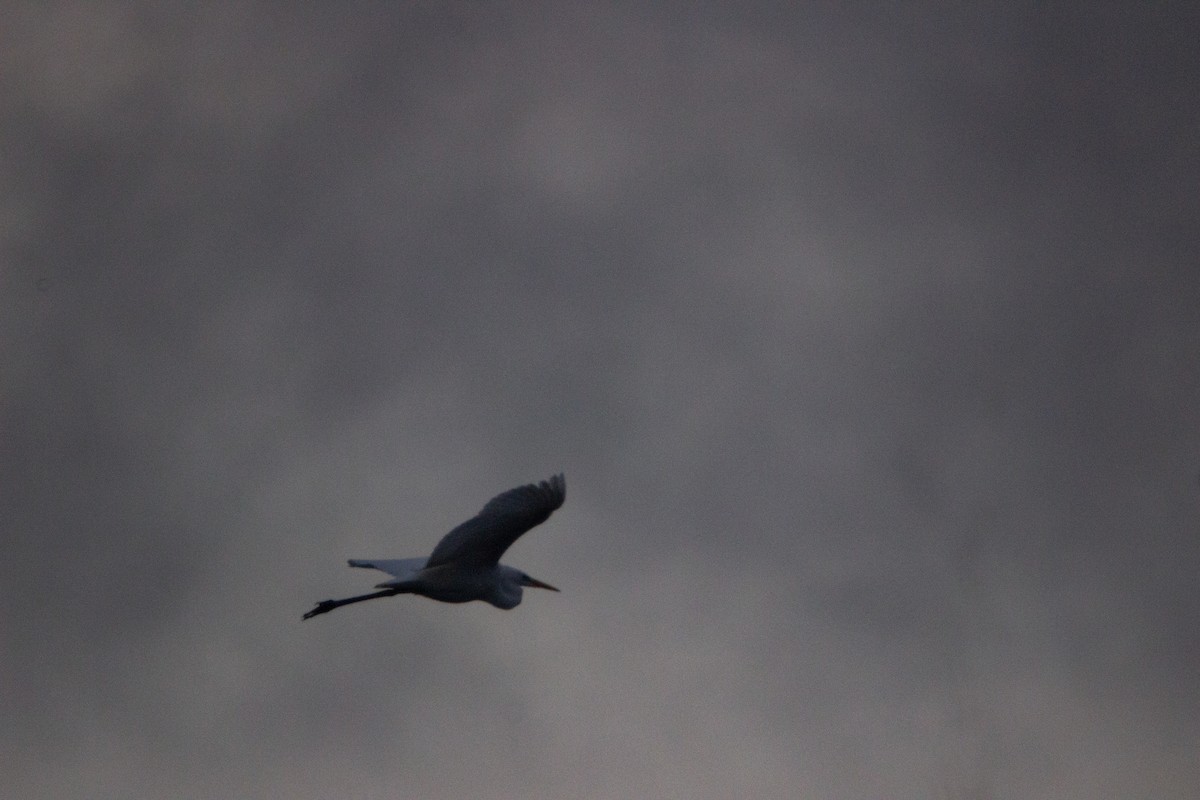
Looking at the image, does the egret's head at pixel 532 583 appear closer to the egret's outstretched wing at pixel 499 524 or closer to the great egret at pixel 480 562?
the great egret at pixel 480 562

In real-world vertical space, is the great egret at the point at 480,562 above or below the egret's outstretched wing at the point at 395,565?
below

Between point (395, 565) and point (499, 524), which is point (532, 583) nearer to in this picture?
point (395, 565)

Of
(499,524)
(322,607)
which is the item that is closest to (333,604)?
(322,607)

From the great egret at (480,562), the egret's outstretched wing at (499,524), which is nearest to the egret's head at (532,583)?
the great egret at (480,562)

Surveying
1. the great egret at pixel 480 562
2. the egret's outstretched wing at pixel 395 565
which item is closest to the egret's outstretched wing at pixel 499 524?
the great egret at pixel 480 562

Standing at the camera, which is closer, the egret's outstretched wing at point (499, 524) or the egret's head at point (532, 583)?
the egret's outstretched wing at point (499, 524)

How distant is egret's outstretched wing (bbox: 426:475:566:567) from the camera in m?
24.3

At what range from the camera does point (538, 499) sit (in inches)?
963

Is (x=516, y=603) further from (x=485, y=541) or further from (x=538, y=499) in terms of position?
(x=538, y=499)

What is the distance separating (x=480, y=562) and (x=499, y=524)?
2600 millimetres

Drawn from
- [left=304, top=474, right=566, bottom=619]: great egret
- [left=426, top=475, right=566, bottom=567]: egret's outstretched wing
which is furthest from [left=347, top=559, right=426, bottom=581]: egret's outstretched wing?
[left=426, top=475, right=566, bottom=567]: egret's outstretched wing

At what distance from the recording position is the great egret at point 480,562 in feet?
80.6

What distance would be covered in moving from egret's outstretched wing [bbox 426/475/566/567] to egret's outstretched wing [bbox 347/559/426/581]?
1.72 m

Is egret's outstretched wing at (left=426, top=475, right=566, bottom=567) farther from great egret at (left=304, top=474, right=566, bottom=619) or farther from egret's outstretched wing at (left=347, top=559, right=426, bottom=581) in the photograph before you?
egret's outstretched wing at (left=347, top=559, right=426, bottom=581)
